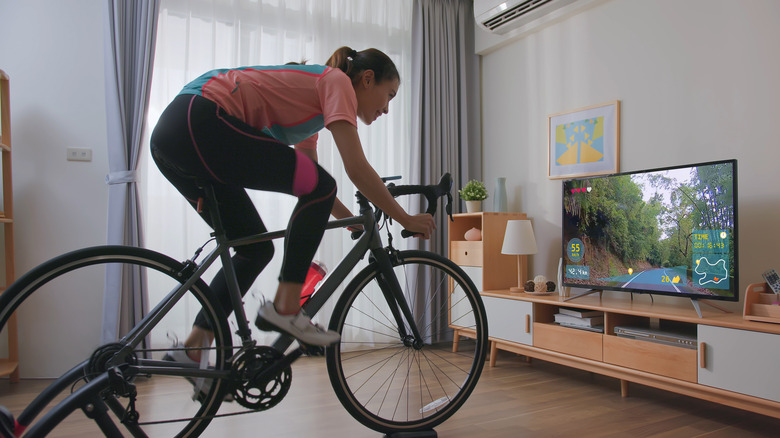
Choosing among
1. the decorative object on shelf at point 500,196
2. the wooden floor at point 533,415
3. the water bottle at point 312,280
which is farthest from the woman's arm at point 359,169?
the decorative object on shelf at point 500,196

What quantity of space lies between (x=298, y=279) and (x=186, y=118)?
0.48m

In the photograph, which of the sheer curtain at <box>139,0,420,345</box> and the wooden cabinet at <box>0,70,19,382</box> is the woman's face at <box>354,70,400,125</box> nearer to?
the sheer curtain at <box>139,0,420,345</box>

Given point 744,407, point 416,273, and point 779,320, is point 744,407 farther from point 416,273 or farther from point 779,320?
point 416,273

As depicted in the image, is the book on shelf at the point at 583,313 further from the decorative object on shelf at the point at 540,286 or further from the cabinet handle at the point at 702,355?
the cabinet handle at the point at 702,355

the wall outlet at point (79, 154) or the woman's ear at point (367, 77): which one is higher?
the woman's ear at point (367, 77)

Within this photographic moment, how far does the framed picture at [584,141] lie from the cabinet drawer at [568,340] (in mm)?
959

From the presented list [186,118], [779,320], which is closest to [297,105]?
[186,118]

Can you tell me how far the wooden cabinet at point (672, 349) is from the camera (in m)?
1.84

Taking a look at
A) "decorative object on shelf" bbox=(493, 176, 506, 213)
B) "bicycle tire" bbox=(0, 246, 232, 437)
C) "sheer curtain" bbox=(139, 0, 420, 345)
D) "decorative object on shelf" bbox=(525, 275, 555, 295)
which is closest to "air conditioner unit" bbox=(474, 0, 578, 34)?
"sheer curtain" bbox=(139, 0, 420, 345)

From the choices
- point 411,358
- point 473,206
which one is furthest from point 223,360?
point 473,206

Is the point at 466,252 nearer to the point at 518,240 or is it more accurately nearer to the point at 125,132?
the point at 518,240

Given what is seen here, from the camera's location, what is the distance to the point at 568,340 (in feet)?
8.41

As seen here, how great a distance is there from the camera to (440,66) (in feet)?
12.3

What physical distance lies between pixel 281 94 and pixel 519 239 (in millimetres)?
2011
